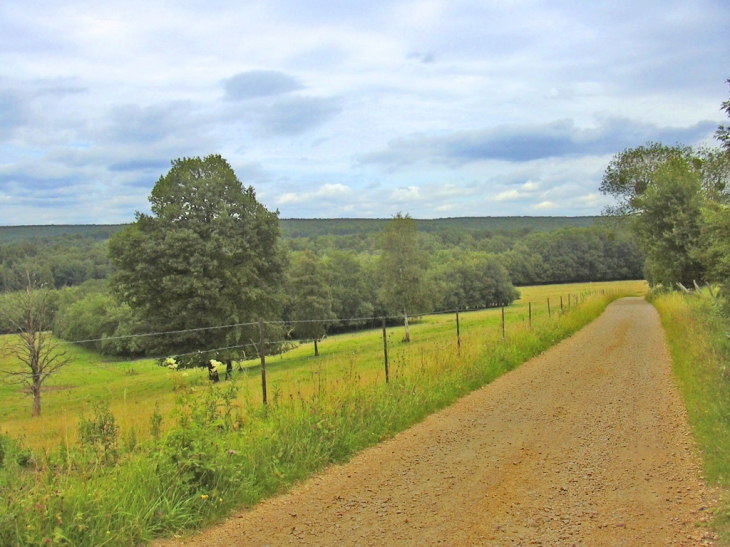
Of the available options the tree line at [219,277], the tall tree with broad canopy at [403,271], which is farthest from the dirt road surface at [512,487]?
the tall tree with broad canopy at [403,271]

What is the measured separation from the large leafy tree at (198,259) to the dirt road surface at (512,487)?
798 inches

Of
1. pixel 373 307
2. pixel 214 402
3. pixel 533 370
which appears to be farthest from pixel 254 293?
pixel 373 307

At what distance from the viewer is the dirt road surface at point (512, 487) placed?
4594 millimetres

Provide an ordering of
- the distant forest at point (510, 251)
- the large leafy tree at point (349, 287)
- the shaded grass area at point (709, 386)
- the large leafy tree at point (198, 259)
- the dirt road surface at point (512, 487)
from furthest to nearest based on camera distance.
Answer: the distant forest at point (510, 251)
the large leafy tree at point (349, 287)
the large leafy tree at point (198, 259)
the shaded grass area at point (709, 386)
the dirt road surface at point (512, 487)

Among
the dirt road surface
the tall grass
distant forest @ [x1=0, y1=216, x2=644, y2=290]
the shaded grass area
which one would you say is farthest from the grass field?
distant forest @ [x1=0, y1=216, x2=644, y2=290]

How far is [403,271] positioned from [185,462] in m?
43.7

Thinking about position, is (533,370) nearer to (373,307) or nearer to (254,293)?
(254,293)

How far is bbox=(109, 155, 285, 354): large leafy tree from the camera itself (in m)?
26.9

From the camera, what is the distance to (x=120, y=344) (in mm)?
42062

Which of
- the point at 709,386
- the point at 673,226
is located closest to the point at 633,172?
the point at 673,226

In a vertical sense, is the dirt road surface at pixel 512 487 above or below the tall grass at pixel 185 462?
below

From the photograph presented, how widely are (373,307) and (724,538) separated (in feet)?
230

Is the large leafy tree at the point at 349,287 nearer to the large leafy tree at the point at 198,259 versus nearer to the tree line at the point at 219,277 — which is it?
the tree line at the point at 219,277

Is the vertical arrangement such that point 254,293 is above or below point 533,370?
above
